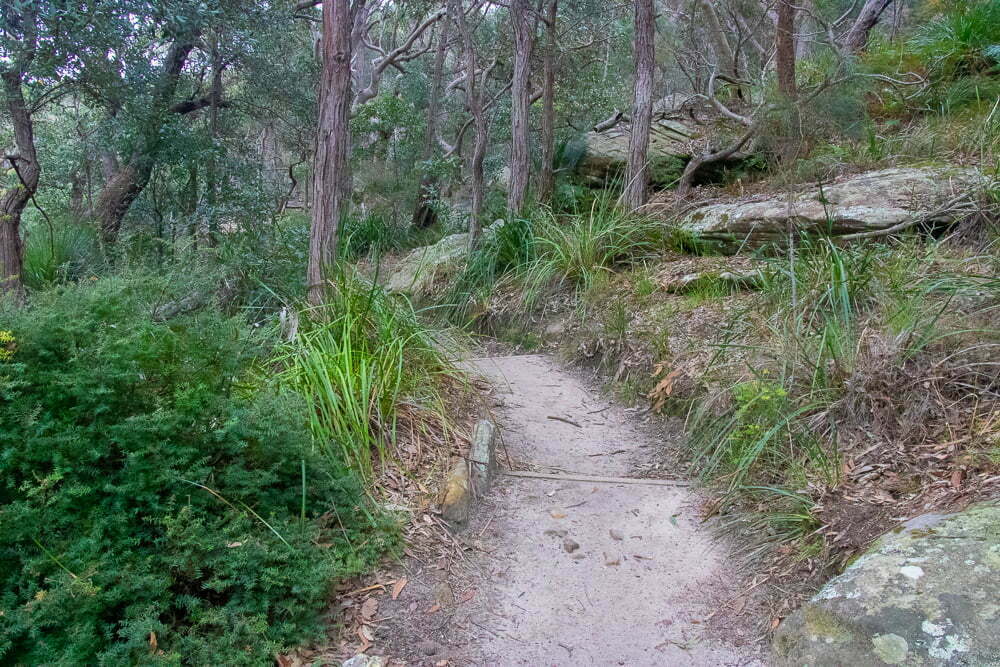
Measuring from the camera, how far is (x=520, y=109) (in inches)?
327

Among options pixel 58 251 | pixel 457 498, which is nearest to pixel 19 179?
pixel 58 251

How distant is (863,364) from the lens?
12.6 ft

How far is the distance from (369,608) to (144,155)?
8.74 metres

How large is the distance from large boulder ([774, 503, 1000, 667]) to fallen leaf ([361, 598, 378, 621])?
5.54 ft

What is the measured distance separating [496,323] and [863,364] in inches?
158

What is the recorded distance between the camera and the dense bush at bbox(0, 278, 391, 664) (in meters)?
2.47

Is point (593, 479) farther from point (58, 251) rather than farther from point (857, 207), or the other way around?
point (58, 251)

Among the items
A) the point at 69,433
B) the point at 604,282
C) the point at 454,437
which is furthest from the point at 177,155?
the point at 69,433

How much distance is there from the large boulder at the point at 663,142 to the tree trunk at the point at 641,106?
0.60 meters

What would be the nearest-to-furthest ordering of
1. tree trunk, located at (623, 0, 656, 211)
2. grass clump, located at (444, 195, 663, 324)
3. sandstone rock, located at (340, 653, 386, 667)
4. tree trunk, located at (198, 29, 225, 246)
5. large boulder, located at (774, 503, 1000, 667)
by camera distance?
large boulder, located at (774, 503, 1000, 667) < sandstone rock, located at (340, 653, 386, 667) < grass clump, located at (444, 195, 663, 324) < tree trunk, located at (623, 0, 656, 211) < tree trunk, located at (198, 29, 225, 246)

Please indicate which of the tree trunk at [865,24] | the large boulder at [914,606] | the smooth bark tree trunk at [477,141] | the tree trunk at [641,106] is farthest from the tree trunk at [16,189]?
the tree trunk at [865,24]

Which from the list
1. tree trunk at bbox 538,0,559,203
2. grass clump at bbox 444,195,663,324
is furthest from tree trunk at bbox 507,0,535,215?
grass clump at bbox 444,195,663,324

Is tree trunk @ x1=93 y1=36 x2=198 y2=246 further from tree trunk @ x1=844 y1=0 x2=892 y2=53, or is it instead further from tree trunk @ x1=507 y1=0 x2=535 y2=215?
tree trunk @ x1=844 y1=0 x2=892 y2=53

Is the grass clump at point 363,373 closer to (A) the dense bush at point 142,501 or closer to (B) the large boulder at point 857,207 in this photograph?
(A) the dense bush at point 142,501
